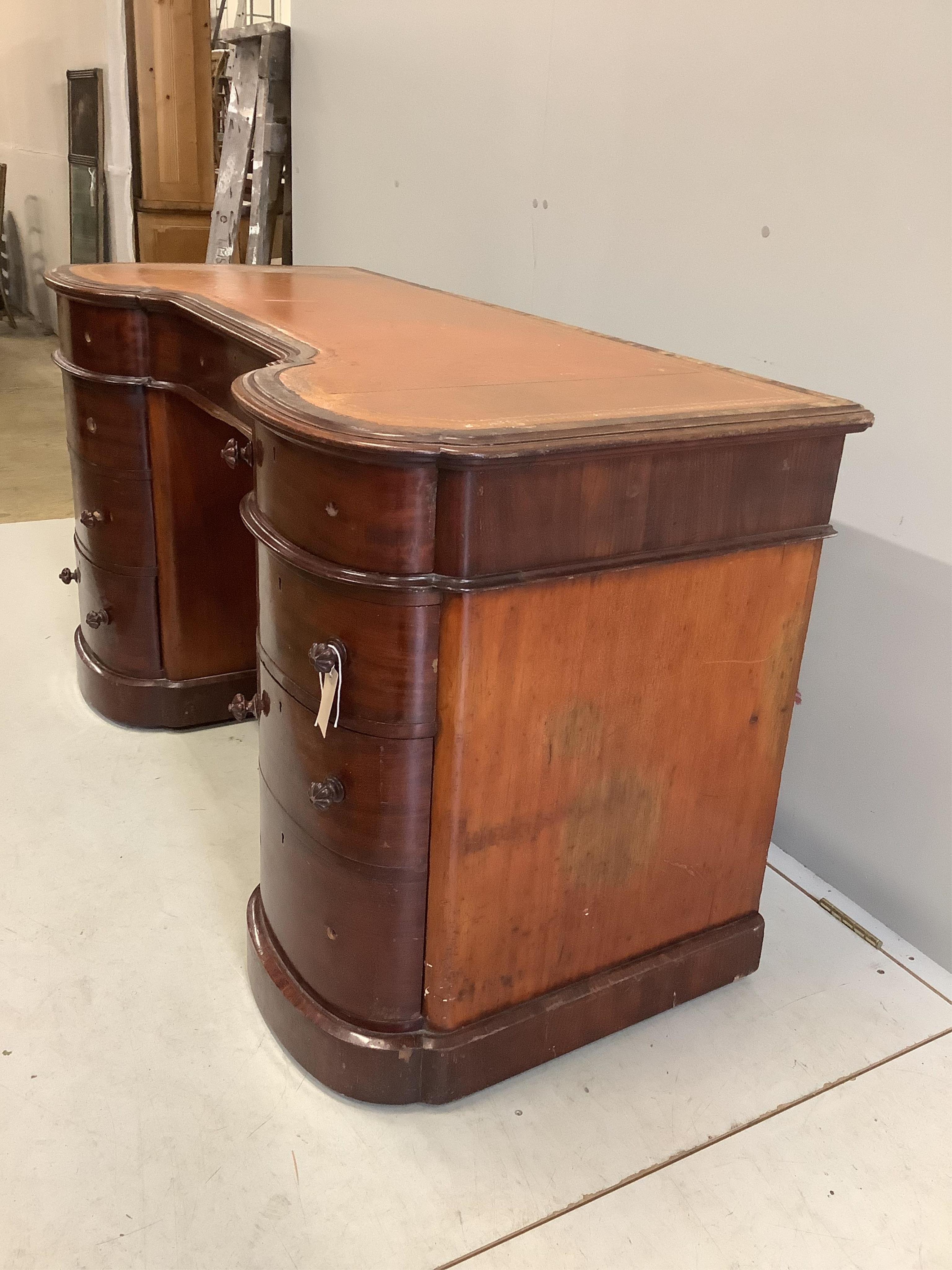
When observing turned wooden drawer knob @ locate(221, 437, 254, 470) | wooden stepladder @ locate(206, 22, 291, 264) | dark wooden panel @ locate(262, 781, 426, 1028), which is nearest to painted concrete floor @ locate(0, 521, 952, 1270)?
dark wooden panel @ locate(262, 781, 426, 1028)

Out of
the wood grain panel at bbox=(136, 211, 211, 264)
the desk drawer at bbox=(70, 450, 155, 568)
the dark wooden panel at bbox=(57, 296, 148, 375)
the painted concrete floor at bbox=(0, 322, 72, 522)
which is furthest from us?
the wood grain panel at bbox=(136, 211, 211, 264)

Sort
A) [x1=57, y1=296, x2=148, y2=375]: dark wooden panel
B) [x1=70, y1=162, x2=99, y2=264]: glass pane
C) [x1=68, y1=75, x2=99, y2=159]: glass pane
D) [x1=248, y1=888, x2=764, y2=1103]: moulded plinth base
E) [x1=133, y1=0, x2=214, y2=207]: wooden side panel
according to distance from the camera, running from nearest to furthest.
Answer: [x1=248, y1=888, x2=764, y2=1103]: moulded plinth base
[x1=57, y1=296, x2=148, y2=375]: dark wooden panel
[x1=133, y1=0, x2=214, y2=207]: wooden side panel
[x1=68, y1=75, x2=99, y2=159]: glass pane
[x1=70, y1=162, x2=99, y2=264]: glass pane

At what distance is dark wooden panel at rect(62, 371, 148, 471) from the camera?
2070 mm

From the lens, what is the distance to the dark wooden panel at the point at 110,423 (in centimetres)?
207

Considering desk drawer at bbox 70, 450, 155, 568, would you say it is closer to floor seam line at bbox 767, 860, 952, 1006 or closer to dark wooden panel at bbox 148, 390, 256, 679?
dark wooden panel at bbox 148, 390, 256, 679

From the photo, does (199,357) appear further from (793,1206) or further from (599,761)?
(793,1206)

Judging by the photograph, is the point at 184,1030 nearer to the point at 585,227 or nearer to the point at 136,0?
the point at 585,227

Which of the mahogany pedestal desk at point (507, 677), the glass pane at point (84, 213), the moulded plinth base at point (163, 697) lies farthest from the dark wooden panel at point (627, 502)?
the glass pane at point (84, 213)

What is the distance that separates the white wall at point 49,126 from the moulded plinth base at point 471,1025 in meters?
5.25

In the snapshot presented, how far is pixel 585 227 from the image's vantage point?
7.30ft

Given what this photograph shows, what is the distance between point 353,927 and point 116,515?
3.91 feet

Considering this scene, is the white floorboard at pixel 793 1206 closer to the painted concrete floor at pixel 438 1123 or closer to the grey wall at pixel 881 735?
the painted concrete floor at pixel 438 1123

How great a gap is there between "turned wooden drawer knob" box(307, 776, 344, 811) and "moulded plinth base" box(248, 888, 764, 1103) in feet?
1.05

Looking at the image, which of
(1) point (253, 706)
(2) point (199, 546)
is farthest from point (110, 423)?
(1) point (253, 706)
